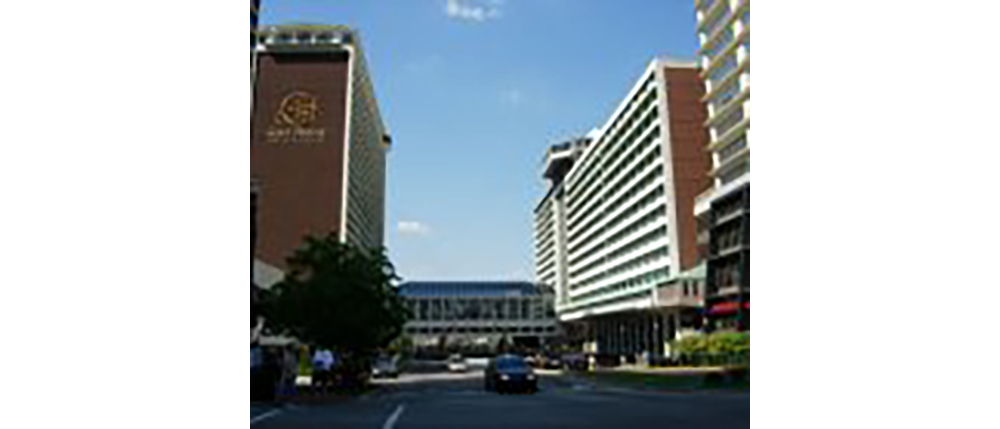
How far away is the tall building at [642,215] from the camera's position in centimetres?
7994

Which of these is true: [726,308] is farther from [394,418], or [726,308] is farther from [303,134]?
[303,134]

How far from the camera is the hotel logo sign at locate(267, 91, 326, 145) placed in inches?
4535

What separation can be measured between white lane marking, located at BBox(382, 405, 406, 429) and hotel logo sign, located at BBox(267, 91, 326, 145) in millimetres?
96792

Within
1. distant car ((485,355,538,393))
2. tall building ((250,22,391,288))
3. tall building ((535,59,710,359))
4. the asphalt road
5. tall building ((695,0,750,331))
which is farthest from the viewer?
tall building ((250,22,391,288))

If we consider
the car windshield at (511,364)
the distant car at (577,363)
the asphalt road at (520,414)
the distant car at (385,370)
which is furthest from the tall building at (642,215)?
the asphalt road at (520,414)

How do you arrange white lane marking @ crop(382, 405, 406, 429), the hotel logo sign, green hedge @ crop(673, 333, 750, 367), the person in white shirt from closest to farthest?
1. white lane marking @ crop(382, 405, 406, 429)
2. the person in white shirt
3. green hedge @ crop(673, 333, 750, 367)
4. the hotel logo sign

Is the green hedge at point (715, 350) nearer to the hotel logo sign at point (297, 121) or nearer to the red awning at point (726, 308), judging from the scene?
the red awning at point (726, 308)

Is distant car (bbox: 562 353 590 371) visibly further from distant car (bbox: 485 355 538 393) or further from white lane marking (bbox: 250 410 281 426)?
white lane marking (bbox: 250 410 281 426)

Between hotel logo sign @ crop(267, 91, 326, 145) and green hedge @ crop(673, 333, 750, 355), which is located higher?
hotel logo sign @ crop(267, 91, 326, 145)

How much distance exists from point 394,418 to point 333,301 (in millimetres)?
19098

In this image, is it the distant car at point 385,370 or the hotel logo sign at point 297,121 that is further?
the hotel logo sign at point 297,121

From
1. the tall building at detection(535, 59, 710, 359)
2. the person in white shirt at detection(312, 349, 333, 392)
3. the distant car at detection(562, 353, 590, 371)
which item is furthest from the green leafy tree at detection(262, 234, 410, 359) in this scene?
the tall building at detection(535, 59, 710, 359)

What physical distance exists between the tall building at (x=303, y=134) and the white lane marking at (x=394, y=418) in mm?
92123
